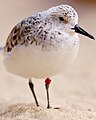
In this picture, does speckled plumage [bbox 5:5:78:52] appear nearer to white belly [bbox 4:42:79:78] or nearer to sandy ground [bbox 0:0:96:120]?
white belly [bbox 4:42:79:78]

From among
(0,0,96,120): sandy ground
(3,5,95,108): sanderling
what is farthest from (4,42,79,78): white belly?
(0,0,96,120): sandy ground

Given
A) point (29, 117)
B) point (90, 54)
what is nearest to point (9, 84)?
point (90, 54)

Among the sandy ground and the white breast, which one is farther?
the sandy ground

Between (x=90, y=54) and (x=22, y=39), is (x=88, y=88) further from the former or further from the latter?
(x=22, y=39)

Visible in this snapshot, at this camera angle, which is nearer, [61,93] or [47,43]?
[47,43]

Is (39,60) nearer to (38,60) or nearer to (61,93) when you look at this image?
(38,60)

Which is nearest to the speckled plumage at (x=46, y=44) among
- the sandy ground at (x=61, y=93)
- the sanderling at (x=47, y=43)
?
the sanderling at (x=47, y=43)

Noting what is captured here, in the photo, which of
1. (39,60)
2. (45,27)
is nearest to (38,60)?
(39,60)
